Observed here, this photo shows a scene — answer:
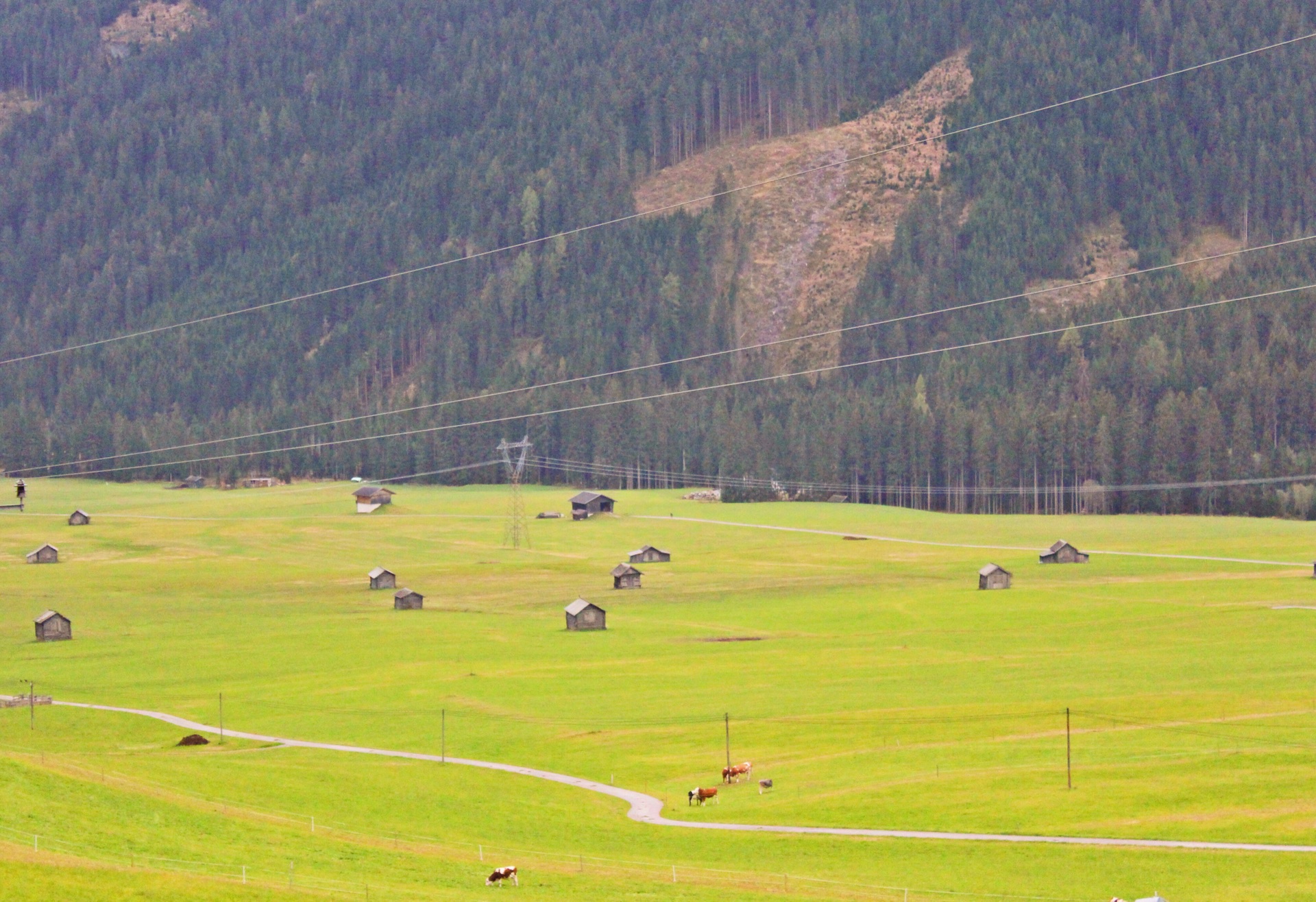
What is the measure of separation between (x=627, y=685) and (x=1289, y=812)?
46111 millimetres

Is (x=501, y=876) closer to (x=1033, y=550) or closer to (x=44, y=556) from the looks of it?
(x=1033, y=550)

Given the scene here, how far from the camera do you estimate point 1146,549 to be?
171500 millimetres

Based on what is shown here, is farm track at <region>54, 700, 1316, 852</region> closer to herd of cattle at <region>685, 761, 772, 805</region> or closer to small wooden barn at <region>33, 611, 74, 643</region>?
herd of cattle at <region>685, 761, 772, 805</region>

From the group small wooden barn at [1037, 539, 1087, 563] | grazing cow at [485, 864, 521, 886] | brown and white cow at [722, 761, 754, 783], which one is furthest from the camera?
small wooden barn at [1037, 539, 1087, 563]

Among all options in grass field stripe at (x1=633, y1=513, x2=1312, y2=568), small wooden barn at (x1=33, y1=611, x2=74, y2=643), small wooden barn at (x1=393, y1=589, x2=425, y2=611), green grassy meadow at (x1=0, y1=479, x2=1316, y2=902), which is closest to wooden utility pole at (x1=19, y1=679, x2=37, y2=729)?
green grassy meadow at (x1=0, y1=479, x2=1316, y2=902)

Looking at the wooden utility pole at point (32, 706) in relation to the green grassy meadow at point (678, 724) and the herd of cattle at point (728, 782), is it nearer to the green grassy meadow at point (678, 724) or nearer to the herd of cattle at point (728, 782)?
the green grassy meadow at point (678, 724)

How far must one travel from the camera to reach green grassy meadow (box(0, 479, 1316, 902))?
189 feet

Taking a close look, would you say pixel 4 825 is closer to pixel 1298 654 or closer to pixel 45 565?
pixel 1298 654

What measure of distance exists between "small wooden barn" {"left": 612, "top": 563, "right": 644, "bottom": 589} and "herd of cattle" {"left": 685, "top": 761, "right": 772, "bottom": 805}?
76.0 metres

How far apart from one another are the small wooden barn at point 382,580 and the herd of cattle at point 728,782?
84.6 metres

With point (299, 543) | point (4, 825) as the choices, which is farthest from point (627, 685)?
point (299, 543)

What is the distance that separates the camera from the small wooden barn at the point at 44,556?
17938 centimetres

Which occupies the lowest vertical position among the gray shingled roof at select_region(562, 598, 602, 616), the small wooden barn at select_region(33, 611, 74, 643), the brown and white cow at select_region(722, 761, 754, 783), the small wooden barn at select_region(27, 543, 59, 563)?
the brown and white cow at select_region(722, 761, 754, 783)

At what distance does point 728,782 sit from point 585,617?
54.6m
